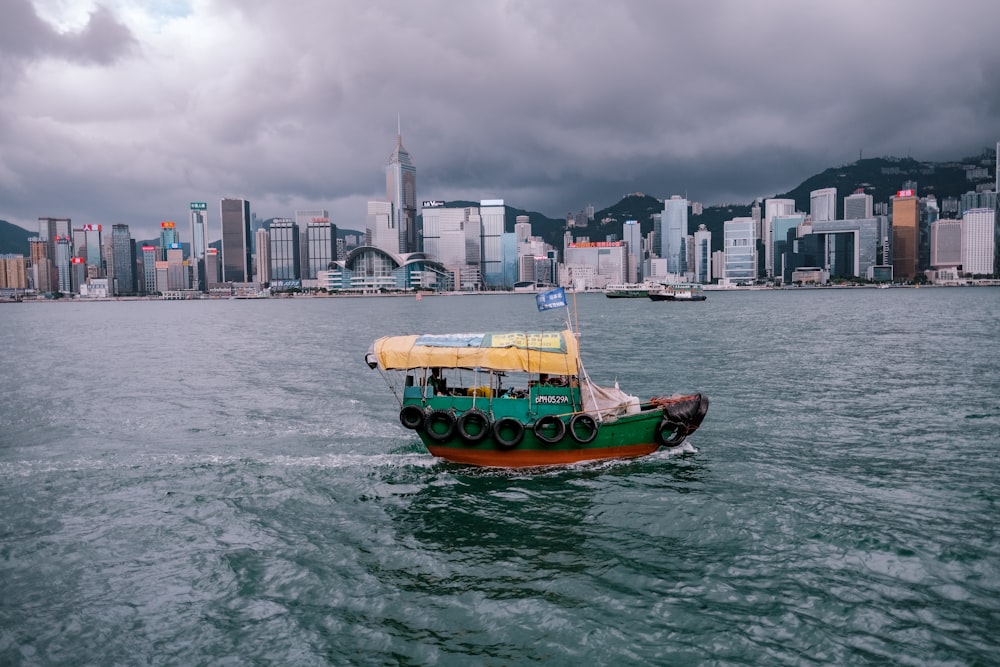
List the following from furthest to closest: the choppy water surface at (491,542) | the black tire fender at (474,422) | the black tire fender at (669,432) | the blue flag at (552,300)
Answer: the black tire fender at (669,432) → the blue flag at (552,300) → the black tire fender at (474,422) → the choppy water surface at (491,542)

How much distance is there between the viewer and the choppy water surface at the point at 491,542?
401 inches

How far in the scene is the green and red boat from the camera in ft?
58.3

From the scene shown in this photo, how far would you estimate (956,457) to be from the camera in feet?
62.4

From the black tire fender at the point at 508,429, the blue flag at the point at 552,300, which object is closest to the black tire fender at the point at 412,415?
the black tire fender at the point at 508,429

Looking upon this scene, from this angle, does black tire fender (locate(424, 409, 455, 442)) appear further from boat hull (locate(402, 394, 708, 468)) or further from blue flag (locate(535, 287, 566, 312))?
blue flag (locate(535, 287, 566, 312))

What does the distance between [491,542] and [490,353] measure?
586 centimetres

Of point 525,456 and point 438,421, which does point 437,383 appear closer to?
point 438,421

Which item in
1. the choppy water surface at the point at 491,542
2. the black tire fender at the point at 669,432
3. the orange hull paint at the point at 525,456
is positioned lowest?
the choppy water surface at the point at 491,542

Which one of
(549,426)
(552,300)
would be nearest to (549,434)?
(549,426)

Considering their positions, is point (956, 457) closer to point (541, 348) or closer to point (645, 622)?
point (541, 348)

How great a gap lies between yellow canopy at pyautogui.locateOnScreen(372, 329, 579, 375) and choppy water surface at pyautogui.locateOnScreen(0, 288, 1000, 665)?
9.57 ft

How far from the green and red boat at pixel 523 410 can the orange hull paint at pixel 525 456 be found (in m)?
0.03

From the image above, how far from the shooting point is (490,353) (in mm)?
18125

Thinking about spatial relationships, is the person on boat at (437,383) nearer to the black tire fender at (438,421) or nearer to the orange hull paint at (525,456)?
the black tire fender at (438,421)
